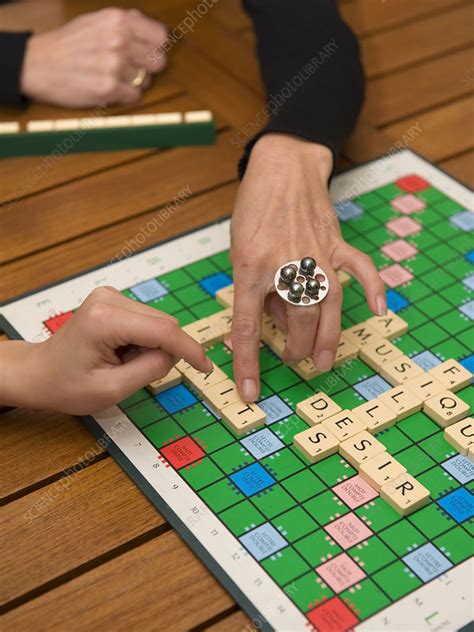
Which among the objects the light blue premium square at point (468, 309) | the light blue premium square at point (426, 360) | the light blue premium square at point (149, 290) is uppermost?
the light blue premium square at point (149, 290)

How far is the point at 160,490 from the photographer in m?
0.99

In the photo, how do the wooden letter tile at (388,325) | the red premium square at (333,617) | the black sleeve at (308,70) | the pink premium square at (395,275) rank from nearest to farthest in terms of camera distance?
the red premium square at (333,617) → the wooden letter tile at (388,325) → the pink premium square at (395,275) → the black sleeve at (308,70)

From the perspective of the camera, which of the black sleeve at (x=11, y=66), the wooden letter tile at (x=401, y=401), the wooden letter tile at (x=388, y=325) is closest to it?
the wooden letter tile at (x=401, y=401)

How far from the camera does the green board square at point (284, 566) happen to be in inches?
35.8

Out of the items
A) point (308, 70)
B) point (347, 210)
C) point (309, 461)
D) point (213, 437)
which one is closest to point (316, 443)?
point (309, 461)

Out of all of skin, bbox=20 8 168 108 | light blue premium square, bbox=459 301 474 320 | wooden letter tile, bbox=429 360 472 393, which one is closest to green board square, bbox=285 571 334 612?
wooden letter tile, bbox=429 360 472 393

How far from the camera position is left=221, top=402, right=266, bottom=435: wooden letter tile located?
1053mm

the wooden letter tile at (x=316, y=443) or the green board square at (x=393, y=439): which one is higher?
the wooden letter tile at (x=316, y=443)

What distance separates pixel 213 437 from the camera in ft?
3.45

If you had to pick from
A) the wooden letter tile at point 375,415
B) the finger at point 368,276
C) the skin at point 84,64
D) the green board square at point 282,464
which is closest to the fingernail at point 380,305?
the finger at point 368,276

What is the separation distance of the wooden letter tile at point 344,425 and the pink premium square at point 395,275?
281mm

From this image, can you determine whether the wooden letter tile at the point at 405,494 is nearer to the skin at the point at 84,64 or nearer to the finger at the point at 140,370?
the finger at the point at 140,370

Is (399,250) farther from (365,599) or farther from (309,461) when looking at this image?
(365,599)

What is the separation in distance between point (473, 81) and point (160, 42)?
2.01 feet
